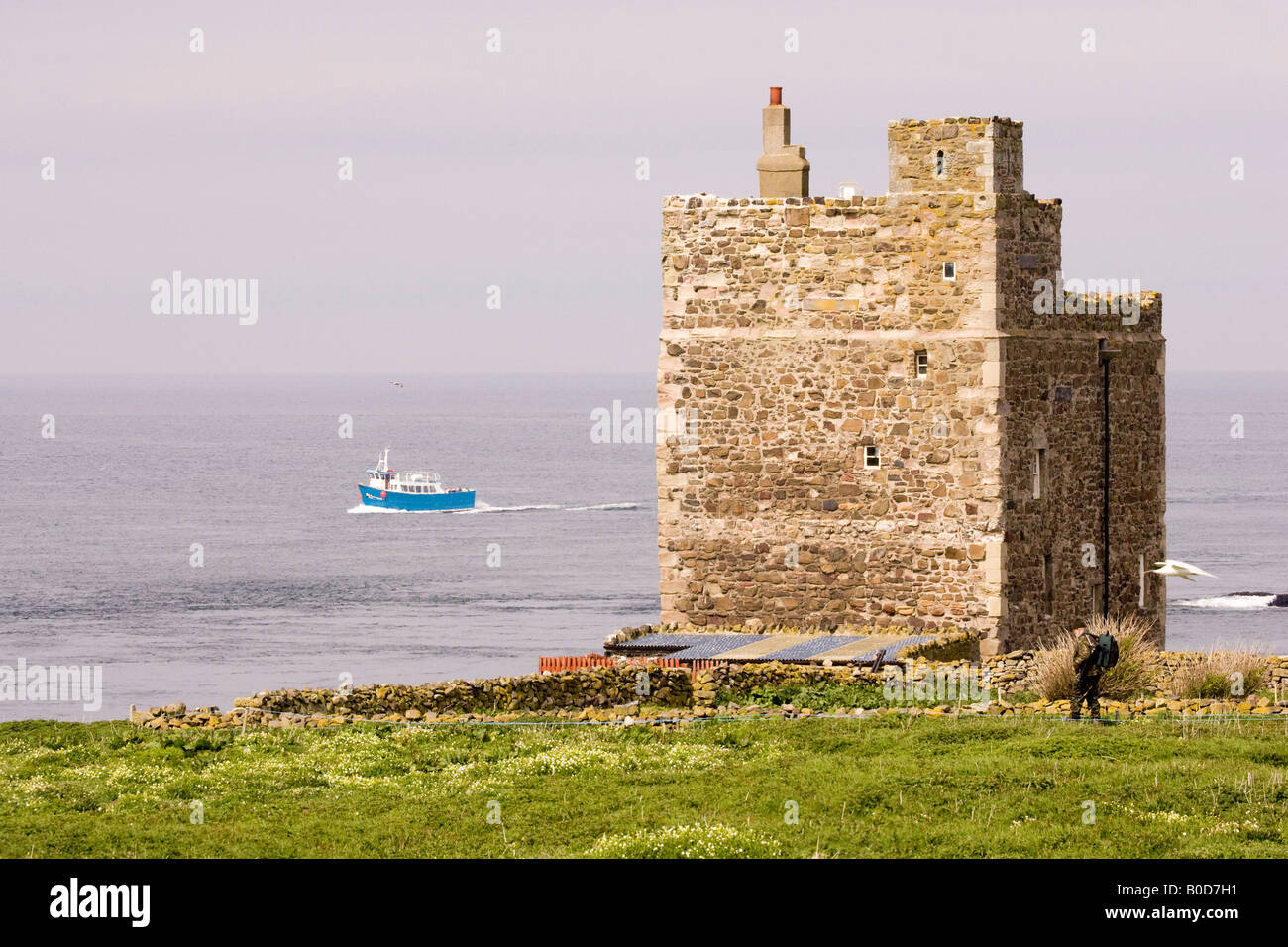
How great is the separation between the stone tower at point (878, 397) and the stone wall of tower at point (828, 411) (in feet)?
0.10

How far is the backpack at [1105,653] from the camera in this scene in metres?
22.3

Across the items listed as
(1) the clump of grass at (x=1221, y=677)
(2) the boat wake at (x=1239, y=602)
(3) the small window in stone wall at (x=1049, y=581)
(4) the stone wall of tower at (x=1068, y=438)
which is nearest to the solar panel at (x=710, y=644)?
(4) the stone wall of tower at (x=1068, y=438)

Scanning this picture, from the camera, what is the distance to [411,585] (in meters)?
106

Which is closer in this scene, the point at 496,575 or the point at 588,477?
the point at 496,575

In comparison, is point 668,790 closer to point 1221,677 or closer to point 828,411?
point 1221,677

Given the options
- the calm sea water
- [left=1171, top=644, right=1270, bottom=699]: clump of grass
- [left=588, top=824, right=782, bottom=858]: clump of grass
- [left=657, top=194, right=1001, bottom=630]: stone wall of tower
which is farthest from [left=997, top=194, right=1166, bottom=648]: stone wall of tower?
the calm sea water

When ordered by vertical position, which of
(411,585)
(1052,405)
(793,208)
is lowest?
(411,585)

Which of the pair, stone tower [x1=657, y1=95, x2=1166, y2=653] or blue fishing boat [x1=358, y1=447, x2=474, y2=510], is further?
blue fishing boat [x1=358, y1=447, x2=474, y2=510]

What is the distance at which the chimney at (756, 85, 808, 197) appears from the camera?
109 ft

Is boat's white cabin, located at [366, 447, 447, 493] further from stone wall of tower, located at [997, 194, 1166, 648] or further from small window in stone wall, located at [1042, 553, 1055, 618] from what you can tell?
small window in stone wall, located at [1042, 553, 1055, 618]

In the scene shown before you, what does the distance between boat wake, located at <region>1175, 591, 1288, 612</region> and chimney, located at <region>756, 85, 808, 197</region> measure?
60.4m

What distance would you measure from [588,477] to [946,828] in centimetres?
16503

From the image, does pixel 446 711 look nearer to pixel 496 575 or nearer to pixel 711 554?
pixel 711 554
